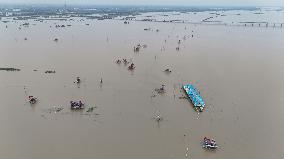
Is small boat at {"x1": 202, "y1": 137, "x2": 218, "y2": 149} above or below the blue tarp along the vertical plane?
below

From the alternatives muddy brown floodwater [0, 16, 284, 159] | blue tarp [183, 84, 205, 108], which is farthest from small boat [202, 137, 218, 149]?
blue tarp [183, 84, 205, 108]

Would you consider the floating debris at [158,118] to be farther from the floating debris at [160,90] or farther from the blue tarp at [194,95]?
the floating debris at [160,90]

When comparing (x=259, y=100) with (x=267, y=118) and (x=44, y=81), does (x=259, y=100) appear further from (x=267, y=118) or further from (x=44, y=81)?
(x=44, y=81)

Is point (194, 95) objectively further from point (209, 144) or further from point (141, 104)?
point (209, 144)

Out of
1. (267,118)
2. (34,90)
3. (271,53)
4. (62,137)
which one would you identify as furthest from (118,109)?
(271,53)

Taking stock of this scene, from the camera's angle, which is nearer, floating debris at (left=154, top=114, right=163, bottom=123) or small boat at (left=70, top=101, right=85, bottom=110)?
floating debris at (left=154, top=114, right=163, bottom=123)

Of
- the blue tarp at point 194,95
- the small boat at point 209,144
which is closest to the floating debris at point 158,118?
the blue tarp at point 194,95

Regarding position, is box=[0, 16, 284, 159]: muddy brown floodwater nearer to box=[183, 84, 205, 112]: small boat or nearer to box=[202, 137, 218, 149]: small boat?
box=[202, 137, 218, 149]: small boat
